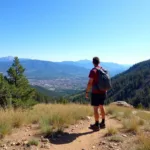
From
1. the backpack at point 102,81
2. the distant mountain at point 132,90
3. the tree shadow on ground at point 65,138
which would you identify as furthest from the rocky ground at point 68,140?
the distant mountain at point 132,90

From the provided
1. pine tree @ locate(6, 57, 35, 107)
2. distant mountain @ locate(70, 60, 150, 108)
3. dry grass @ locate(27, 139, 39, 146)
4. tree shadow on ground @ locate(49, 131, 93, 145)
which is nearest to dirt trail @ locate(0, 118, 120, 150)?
tree shadow on ground @ locate(49, 131, 93, 145)

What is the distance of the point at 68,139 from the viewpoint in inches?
248

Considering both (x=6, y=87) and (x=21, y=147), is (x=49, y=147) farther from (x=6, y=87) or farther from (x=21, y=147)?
(x=6, y=87)

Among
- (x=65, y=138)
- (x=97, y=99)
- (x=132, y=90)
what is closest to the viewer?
(x=65, y=138)

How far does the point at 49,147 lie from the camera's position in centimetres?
559

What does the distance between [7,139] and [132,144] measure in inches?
128

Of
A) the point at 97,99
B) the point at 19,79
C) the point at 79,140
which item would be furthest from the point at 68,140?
the point at 19,79

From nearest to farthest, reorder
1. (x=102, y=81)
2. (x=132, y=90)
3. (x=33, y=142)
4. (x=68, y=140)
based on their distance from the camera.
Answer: (x=33, y=142) → (x=68, y=140) → (x=102, y=81) → (x=132, y=90)

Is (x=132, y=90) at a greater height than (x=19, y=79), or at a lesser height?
lesser

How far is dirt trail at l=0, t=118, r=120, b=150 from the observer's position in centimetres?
570

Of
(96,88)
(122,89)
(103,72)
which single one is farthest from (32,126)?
(122,89)

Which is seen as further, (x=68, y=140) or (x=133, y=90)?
(x=133, y=90)

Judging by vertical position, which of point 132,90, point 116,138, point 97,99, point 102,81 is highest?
point 102,81

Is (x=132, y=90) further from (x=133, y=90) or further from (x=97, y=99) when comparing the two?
(x=97, y=99)
